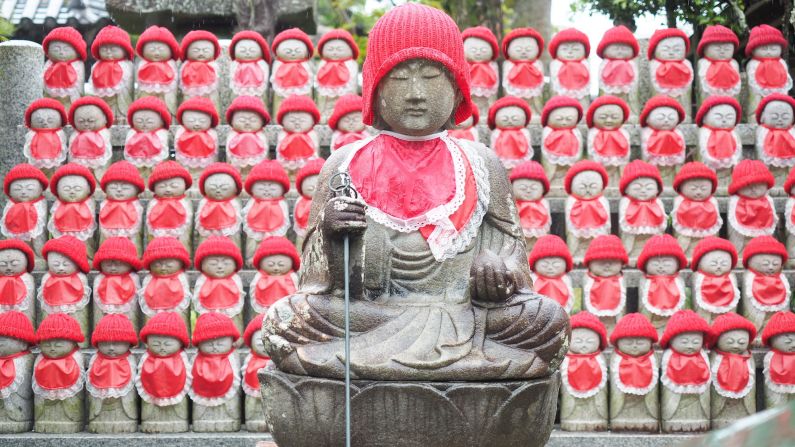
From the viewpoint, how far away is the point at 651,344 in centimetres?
592

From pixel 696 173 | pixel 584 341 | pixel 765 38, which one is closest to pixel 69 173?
pixel 584 341

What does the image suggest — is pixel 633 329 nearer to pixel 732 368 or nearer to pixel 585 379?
pixel 585 379

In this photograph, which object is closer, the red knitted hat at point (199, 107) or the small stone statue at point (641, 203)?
the small stone statue at point (641, 203)

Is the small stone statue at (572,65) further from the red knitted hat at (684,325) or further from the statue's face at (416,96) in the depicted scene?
the statue's face at (416,96)

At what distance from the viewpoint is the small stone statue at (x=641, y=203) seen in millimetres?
6703

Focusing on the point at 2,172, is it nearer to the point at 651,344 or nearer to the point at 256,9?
the point at 256,9

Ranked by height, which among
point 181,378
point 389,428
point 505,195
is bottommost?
point 181,378

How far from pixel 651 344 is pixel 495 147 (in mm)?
1939

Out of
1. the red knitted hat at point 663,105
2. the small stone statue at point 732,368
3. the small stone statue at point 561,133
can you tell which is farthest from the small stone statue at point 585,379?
the red knitted hat at point 663,105

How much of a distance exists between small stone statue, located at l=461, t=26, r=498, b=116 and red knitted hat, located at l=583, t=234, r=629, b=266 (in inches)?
72.9

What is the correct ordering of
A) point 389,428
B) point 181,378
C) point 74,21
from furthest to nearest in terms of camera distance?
point 74,21, point 181,378, point 389,428

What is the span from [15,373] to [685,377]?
12.5 ft

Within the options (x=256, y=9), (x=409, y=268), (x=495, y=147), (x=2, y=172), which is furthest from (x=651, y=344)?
(x=256, y=9)

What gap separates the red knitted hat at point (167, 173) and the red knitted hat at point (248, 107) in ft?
2.13
